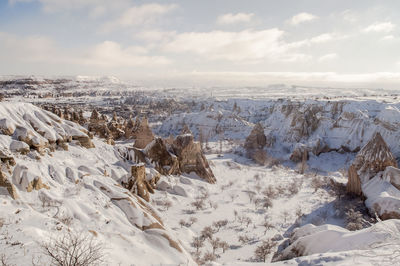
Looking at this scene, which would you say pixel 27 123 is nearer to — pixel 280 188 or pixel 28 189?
pixel 28 189

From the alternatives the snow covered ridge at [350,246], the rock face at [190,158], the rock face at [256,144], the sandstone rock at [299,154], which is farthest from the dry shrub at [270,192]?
the sandstone rock at [299,154]

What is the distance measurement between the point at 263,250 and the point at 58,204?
530 inches

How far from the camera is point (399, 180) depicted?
2348 centimetres

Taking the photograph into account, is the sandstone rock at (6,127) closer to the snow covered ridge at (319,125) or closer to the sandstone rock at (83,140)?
the sandstone rock at (83,140)

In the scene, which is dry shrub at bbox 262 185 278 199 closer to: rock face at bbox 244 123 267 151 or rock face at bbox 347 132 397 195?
rock face at bbox 347 132 397 195

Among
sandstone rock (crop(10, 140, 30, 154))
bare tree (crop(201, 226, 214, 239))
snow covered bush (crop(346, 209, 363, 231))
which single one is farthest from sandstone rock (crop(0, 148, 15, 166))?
snow covered bush (crop(346, 209, 363, 231))

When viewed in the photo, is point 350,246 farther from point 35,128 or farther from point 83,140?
point 35,128

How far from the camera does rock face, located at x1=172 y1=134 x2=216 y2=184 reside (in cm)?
3158

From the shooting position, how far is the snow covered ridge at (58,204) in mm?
9961

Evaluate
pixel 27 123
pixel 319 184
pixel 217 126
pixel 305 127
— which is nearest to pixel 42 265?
pixel 27 123

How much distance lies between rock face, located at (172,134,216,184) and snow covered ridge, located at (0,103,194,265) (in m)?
12.3

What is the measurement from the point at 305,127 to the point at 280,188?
38.0 m

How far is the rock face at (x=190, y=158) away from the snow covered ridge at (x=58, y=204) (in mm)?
12286

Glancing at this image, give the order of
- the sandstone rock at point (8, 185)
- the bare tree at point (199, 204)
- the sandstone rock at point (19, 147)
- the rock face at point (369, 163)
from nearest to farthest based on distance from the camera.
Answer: the sandstone rock at point (8, 185) < the sandstone rock at point (19, 147) < the bare tree at point (199, 204) < the rock face at point (369, 163)
